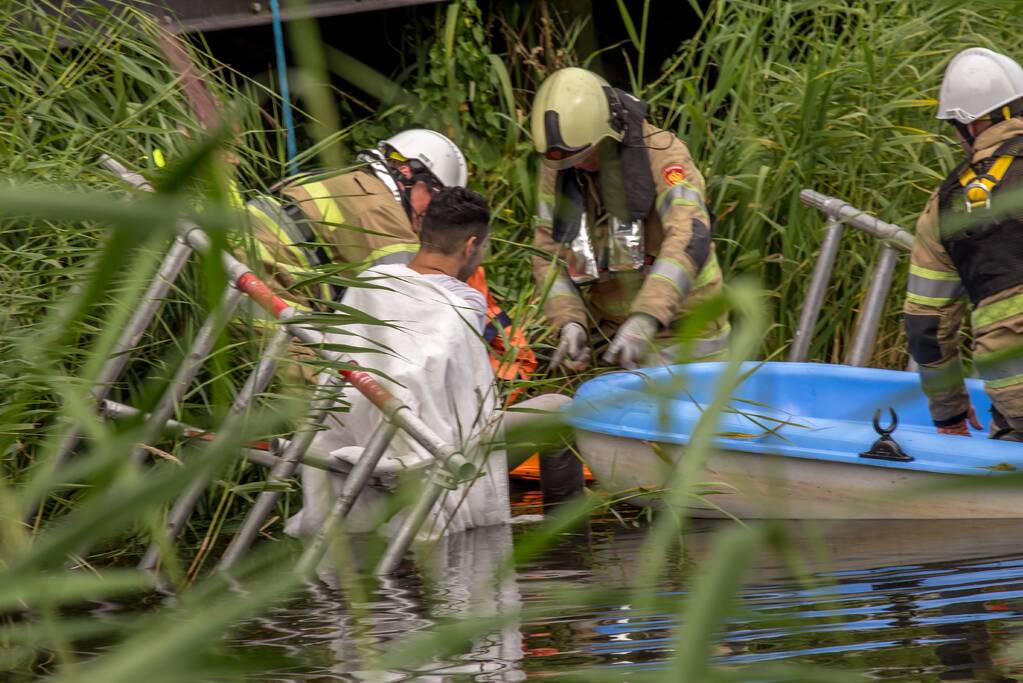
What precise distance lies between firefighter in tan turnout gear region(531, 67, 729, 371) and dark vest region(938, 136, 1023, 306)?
1.04m

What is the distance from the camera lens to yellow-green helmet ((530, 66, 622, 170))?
19.7 feet

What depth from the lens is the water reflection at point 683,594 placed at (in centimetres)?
313

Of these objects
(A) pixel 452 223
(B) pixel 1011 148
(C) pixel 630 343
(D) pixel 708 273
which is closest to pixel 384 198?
(A) pixel 452 223

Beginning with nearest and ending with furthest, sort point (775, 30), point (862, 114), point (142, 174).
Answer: point (142, 174) → point (862, 114) → point (775, 30)

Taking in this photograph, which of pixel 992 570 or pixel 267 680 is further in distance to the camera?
pixel 992 570

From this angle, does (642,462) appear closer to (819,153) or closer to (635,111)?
(635,111)

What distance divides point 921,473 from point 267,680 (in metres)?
3.41

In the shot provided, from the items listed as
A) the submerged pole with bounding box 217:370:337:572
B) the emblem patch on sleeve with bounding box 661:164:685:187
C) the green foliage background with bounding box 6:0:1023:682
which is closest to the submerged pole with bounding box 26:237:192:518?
the green foliage background with bounding box 6:0:1023:682

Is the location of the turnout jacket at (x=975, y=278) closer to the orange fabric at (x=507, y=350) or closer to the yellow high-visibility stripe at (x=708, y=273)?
the yellow high-visibility stripe at (x=708, y=273)

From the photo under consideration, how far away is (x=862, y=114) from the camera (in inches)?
267

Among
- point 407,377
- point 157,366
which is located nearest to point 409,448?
point 407,377

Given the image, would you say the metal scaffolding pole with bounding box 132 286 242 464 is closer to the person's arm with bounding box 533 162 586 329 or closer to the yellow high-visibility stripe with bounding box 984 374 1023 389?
the person's arm with bounding box 533 162 586 329

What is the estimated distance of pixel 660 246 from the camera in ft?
21.2

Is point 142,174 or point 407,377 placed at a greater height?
point 142,174
